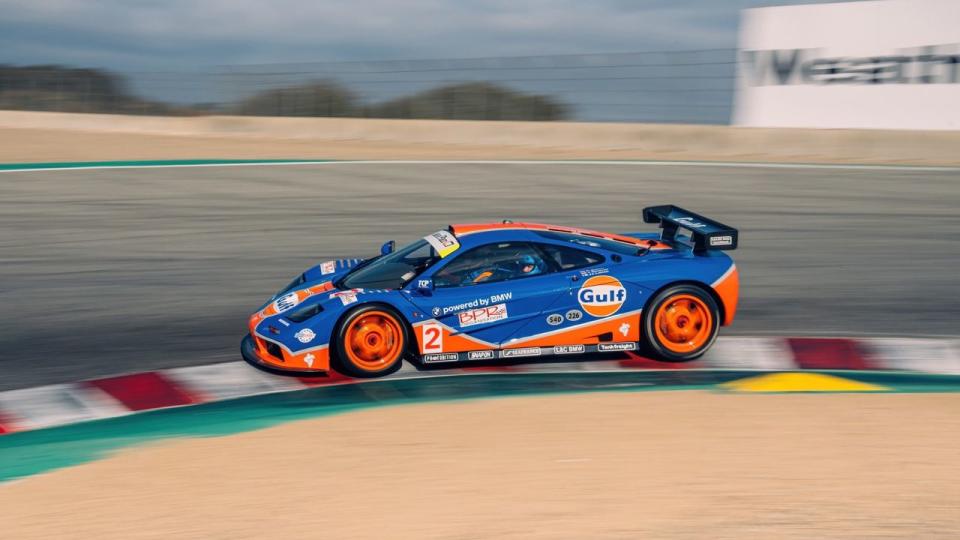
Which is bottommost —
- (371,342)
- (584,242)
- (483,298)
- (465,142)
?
(371,342)

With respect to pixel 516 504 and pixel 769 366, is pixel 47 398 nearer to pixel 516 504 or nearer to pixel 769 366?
pixel 516 504

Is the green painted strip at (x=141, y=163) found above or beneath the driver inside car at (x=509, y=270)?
above

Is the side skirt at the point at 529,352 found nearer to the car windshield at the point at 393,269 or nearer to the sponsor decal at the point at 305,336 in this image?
the car windshield at the point at 393,269

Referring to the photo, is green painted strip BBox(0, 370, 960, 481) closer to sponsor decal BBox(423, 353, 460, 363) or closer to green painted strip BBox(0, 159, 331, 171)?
sponsor decal BBox(423, 353, 460, 363)

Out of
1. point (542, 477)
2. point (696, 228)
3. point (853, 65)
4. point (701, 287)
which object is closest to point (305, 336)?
point (542, 477)

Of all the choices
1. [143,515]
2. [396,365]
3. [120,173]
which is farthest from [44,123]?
[143,515]

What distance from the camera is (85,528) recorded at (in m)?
4.98

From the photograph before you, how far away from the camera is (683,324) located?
7.98 meters

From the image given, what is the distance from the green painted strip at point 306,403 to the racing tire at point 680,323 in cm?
21

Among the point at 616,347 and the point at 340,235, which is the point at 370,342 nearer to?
the point at 616,347

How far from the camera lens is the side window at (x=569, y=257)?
25.7 ft

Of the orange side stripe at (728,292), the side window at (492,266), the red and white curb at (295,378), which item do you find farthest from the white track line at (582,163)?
the side window at (492,266)

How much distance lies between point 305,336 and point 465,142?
1591 cm

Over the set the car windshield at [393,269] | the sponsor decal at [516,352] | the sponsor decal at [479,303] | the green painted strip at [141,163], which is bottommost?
the sponsor decal at [516,352]
